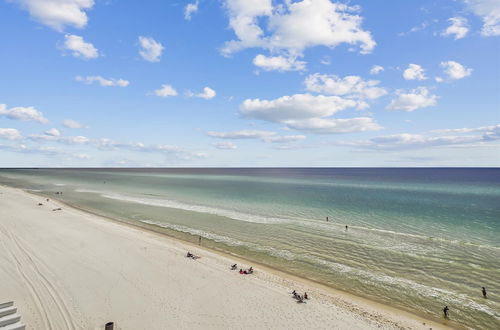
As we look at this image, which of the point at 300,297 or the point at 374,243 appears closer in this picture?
the point at 300,297

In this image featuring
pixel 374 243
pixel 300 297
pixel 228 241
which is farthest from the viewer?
pixel 228 241

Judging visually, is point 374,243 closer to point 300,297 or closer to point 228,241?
point 300,297

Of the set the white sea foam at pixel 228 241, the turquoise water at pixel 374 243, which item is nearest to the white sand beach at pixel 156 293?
the turquoise water at pixel 374 243

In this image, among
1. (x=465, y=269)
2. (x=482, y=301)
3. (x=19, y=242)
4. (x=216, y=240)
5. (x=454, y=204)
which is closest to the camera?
(x=482, y=301)

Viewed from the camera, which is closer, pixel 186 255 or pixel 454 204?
pixel 186 255

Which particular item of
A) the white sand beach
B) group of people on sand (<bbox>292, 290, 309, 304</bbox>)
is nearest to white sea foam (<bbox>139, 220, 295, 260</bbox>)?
the white sand beach

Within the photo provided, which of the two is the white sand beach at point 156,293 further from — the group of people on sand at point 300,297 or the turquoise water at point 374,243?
the turquoise water at point 374,243

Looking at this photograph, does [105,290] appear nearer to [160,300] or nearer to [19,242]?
[160,300]

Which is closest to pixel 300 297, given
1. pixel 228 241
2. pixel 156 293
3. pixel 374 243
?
pixel 156 293

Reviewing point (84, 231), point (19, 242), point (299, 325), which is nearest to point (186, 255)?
point (299, 325)
